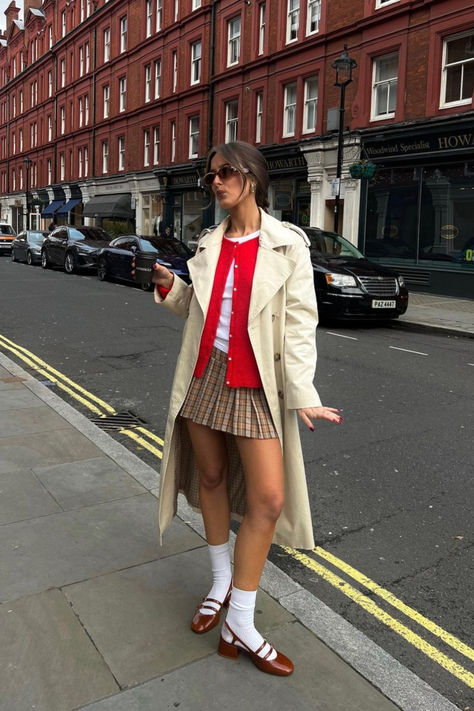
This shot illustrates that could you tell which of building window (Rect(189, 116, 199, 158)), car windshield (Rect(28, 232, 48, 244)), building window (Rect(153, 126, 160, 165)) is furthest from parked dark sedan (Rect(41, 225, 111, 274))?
building window (Rect(153, 126, 160, 165))

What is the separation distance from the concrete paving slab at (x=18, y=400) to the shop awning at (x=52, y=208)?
130ft

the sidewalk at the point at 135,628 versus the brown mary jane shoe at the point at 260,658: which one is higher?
the brown mary jane shoe at the point at 260,658

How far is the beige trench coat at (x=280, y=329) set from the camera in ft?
7.82

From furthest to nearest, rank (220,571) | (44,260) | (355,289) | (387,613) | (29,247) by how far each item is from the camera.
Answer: (29,247)
(44,260)
(355,289)
(387,613)
(220,571)

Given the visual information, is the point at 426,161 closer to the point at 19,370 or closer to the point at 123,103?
the point at 19,370

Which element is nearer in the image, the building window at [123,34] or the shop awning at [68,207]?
the building window at [123,34]

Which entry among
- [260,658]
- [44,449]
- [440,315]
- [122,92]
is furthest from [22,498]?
[122,92]

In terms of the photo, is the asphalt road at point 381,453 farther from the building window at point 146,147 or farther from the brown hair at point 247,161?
the building window at point 146,147

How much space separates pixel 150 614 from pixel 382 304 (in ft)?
32.7

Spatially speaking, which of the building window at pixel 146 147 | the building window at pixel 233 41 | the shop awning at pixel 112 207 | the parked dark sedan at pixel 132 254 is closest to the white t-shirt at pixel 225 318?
the parked dark sedan at pixel 132 254

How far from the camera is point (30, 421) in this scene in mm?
5441

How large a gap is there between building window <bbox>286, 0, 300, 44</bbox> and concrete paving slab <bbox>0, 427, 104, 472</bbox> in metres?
21.4

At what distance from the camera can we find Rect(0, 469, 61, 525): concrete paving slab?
3629mm

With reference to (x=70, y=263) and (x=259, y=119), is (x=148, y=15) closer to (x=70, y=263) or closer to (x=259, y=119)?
(x=259, y=119)
